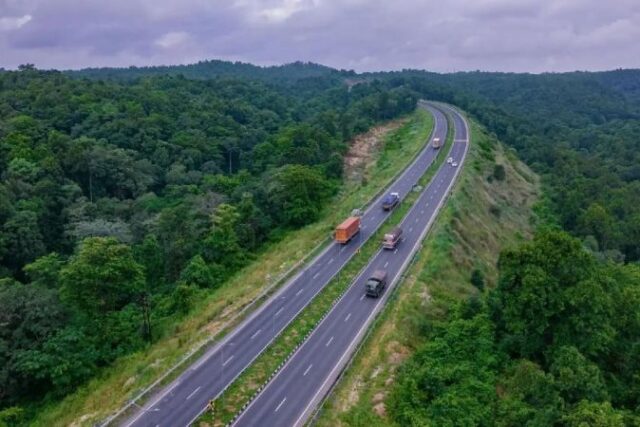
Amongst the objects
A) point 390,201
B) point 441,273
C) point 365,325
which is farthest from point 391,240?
point 365,325

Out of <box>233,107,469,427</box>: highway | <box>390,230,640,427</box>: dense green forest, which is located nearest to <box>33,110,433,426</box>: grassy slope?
<box>233,107,469,427</box>: highway

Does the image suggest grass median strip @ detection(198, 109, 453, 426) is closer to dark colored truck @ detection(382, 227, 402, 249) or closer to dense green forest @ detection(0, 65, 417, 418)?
dark colored truck @ detection(382, 227, 402, 249)

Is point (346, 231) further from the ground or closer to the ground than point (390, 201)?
closer to the ground

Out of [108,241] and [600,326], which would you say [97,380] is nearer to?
[108,241]

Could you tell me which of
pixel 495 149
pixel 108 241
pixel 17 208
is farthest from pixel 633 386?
pixel 495 149

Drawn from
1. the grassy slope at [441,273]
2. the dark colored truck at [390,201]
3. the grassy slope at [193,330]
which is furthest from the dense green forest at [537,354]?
the dark colored truck at [390,201]

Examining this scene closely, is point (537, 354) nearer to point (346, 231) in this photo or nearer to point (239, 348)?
point (239, 348)

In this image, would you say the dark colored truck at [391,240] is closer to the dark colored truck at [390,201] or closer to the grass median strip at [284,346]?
the grass median strip at [284,346]
